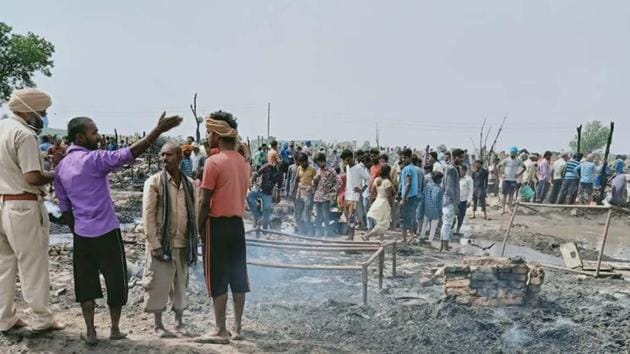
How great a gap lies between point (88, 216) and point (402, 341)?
308 centimetres

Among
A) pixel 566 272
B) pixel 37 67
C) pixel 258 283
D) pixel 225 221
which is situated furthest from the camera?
pixel 37 67

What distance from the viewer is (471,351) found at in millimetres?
5336

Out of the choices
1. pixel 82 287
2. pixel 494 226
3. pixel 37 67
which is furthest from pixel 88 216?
pixel 37 67

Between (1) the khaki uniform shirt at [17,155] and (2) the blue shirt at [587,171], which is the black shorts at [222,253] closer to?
(1) the khaki uniform shirt at [17,155]

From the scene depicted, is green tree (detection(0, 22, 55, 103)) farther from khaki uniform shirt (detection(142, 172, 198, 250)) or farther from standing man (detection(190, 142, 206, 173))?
khaki uniform shirt (detection(142, 172, 198, 250))

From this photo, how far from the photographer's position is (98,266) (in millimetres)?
4426

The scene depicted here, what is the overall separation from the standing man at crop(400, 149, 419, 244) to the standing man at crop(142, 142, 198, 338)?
6929 millimetres

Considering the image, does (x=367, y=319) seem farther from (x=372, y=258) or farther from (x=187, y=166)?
(x=187, y=166)

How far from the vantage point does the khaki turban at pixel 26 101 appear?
4.38 metres

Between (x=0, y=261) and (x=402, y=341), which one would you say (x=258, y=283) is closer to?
(x=402, y=341)

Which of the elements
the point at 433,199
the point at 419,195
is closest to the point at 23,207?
the point at 433,199

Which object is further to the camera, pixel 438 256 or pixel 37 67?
pixel 37 67

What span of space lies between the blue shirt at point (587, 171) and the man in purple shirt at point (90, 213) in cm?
1531

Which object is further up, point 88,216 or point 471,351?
point 88,216
